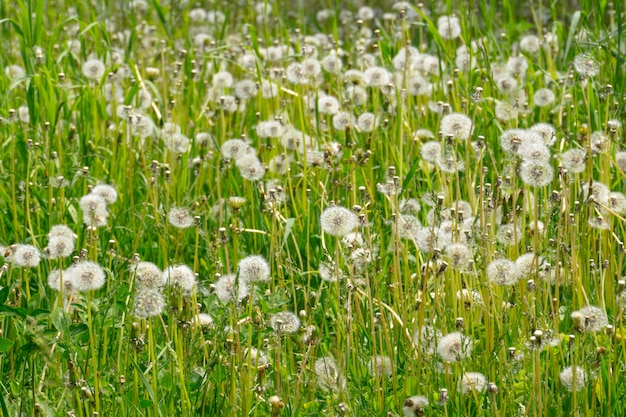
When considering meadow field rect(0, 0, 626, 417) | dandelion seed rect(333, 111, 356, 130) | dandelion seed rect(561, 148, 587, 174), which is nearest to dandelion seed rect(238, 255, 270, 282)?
meadow field rect(0, 0, 626, 417)

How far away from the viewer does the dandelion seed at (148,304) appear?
6.24 ft

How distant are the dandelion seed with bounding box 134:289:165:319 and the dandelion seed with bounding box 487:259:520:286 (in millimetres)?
657

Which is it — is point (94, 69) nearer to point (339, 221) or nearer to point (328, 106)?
point (328, 106)

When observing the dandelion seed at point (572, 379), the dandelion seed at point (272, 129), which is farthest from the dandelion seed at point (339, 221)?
the dandelion seed at point (272, 129)

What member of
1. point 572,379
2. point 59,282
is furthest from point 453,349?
point 59,282

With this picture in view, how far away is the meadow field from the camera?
6.49 feet

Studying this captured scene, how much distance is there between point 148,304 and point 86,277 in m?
0.17

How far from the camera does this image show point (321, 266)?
7.50 feet

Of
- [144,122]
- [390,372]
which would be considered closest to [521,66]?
[144,122]

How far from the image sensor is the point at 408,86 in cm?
355

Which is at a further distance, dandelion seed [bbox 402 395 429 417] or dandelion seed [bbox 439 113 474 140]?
dandelion seed [bbox 439 113 474 140]

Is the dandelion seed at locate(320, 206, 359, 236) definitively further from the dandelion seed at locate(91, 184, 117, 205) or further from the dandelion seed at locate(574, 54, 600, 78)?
the dandelion seed at locate(574, 54, 600, 78)

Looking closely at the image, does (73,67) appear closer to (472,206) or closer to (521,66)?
(521,66)

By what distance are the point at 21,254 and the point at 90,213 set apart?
0.17 meters
